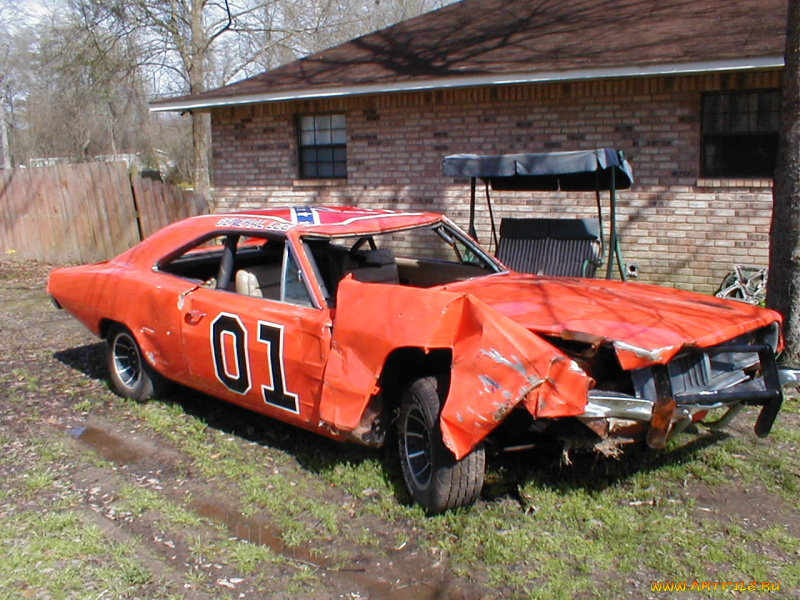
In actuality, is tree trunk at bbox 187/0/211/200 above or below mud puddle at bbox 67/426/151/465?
above

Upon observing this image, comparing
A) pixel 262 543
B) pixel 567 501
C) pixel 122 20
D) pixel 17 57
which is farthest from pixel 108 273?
pixel 17 57

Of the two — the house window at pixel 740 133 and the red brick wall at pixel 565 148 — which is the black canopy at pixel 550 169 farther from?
the house window at pixel 740 133

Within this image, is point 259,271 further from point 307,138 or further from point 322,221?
point 307,138

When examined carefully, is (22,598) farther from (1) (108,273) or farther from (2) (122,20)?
(2) (122,20)

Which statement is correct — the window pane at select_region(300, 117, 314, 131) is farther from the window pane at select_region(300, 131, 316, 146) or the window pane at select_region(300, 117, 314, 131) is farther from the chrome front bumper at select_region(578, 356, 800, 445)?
the chrome front bumper at select_region(578, 356, 800, 445)

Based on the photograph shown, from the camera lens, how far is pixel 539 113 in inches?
410

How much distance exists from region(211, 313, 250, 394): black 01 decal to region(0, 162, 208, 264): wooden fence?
26.8ft

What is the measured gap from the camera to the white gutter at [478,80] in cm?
854

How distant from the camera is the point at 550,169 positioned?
812cm

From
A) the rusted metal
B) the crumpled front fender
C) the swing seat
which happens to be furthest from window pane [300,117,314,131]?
the rusted metal

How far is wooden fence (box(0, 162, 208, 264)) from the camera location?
42.1ft

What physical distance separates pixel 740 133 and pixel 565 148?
2.12 metres

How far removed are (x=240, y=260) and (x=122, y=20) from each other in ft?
56.5

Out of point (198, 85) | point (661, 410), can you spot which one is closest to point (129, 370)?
point (661, 410)
